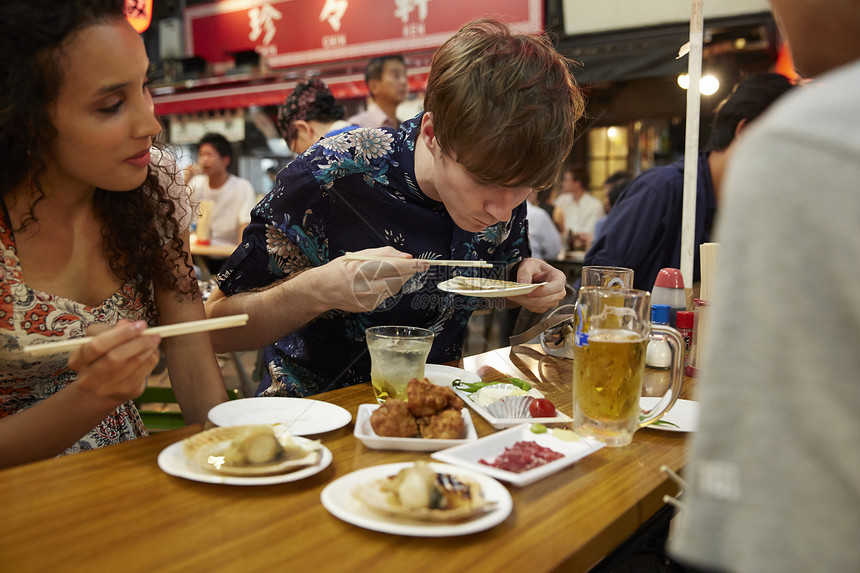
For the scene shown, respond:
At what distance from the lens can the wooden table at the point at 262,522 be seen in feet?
2.54

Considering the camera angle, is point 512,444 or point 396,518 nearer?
point 396,518

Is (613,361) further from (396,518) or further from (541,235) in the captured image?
(541,235)

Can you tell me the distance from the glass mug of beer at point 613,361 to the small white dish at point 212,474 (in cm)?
49

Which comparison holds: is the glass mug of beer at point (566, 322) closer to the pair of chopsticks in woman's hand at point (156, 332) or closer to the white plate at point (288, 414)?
the white plate at point (288, 414)

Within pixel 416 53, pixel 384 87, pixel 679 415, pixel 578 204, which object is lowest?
pixel 679 415

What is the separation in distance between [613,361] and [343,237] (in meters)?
0.95

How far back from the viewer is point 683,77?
7.48 ft

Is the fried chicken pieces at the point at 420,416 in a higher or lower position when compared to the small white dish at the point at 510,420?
higher

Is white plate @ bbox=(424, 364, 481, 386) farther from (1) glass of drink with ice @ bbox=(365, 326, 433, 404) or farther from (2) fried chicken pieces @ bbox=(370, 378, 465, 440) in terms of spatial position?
(2) fried chicken pieces @ bbox=(370, 378, 465, 440)

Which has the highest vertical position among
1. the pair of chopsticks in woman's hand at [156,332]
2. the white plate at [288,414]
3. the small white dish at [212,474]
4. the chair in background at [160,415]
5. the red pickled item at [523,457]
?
the pair of chopsticks in woman's hand at [156,332]

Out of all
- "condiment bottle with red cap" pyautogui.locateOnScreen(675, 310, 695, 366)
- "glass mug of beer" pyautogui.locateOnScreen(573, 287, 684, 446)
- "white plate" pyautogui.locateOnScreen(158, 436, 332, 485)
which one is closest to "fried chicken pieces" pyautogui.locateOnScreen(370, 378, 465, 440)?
"white plate" pyautogui.locateOnScreen(158, 436, 332, 485)

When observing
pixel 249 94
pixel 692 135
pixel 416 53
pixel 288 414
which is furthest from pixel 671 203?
pixel 249 94

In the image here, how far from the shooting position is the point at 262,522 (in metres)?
A: 0.87

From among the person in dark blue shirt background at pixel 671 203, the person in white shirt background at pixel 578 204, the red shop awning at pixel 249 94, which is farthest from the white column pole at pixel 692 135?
the person in white shirt background at pixel 578 204
